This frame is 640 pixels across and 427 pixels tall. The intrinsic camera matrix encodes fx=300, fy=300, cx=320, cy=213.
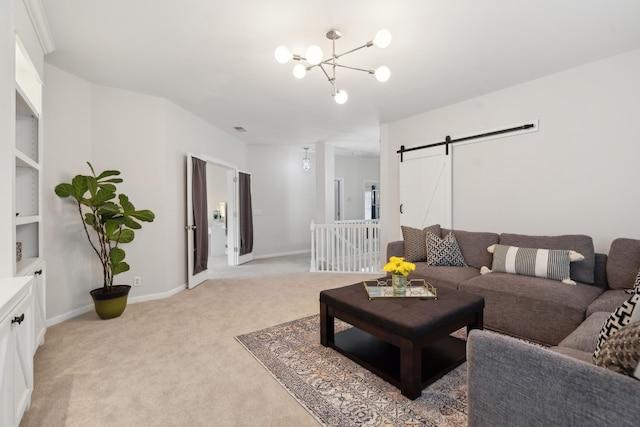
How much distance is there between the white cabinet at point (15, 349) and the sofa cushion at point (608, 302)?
3.48 m

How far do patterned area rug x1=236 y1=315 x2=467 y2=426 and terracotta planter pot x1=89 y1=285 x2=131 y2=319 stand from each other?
1575mm

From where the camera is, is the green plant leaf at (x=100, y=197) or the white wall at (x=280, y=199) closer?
the green plant leaf at (x=100, y=197)

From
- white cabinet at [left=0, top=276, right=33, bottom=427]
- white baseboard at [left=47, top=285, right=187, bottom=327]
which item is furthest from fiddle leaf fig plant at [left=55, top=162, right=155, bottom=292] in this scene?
white cabinet at [left=0, top=276, right=33, bottom=427]

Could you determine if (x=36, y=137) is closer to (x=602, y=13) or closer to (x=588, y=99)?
(x=602, y=13)

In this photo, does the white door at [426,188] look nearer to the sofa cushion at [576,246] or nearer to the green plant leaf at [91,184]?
the sofa cushion at [576,246]

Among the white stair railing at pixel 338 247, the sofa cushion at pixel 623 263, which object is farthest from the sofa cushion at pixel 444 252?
the white stair railing at pixel 338 247

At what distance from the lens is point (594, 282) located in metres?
2.74

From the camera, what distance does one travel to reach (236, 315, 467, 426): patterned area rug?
5.44ft

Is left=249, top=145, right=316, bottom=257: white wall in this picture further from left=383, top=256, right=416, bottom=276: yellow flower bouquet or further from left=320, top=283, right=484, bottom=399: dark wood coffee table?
left=383, top=256, right=416, bottom=276: yellow flower bouquet

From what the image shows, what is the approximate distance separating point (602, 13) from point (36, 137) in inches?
174

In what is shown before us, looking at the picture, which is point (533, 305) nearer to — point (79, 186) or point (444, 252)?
point (444, 252)

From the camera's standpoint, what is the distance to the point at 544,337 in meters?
2.43

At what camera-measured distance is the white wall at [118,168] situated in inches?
120

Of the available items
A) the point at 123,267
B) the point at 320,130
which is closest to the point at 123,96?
the point at 123,267
